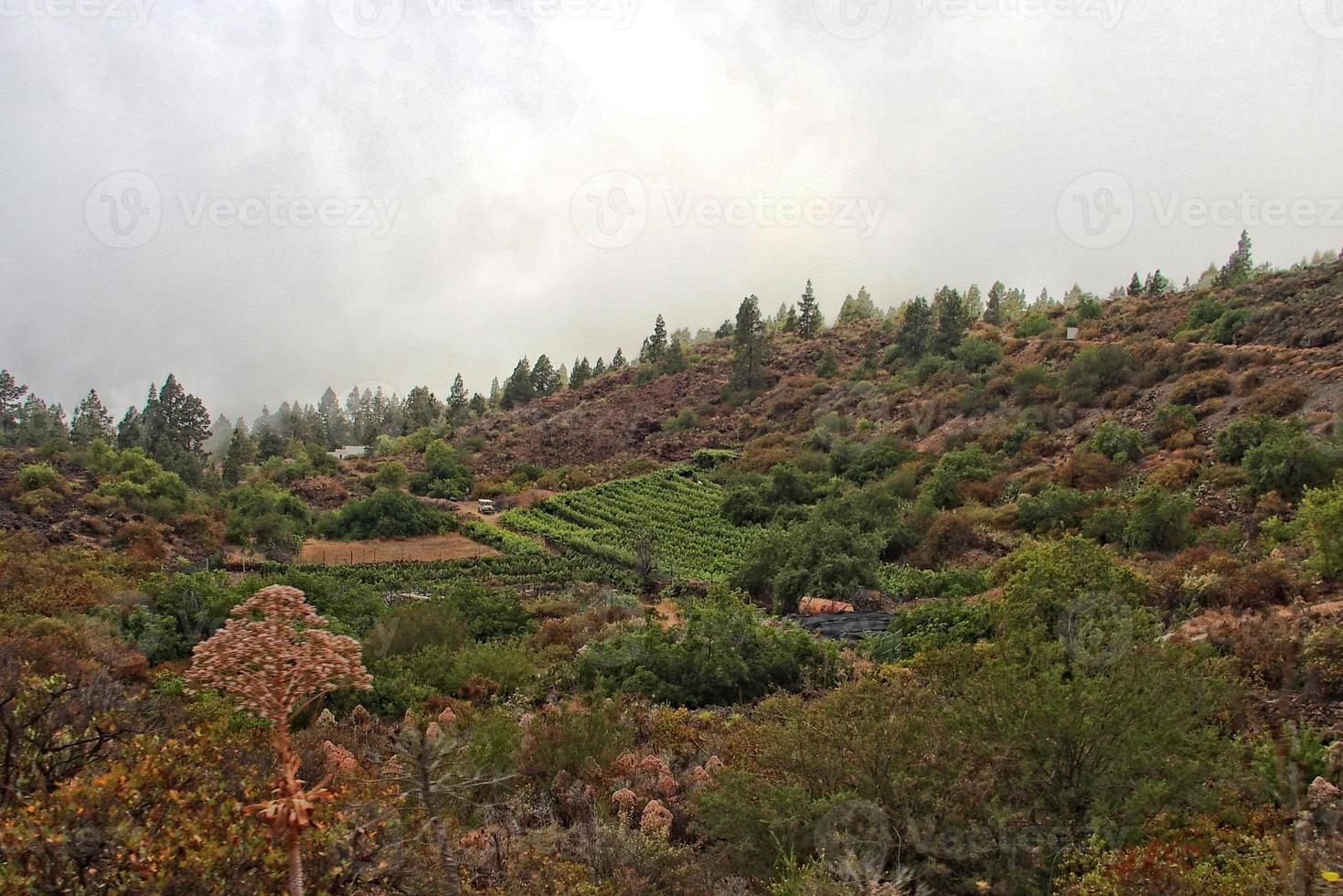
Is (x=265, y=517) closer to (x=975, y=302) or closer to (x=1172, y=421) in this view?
(x=1172, y=421)

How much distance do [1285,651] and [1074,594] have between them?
2.57 meters

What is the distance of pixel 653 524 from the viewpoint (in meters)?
33.7

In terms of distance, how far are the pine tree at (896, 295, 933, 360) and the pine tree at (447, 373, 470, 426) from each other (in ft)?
115

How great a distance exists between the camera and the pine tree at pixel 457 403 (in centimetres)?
6881

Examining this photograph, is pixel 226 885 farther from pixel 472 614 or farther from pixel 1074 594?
pixel 472 614

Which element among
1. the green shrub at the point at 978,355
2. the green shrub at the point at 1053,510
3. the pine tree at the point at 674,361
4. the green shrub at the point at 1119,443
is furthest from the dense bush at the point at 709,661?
the pine tree at the point at 674,361

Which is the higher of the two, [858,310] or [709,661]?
[858,310]

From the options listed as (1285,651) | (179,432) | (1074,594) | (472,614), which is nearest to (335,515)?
(472,614)

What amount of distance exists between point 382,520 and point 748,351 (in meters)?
33.4

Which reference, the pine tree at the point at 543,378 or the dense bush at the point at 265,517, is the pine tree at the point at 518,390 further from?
the dense bush at the point at 265,517

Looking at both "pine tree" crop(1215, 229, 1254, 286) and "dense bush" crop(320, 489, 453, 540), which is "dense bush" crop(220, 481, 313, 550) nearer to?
"dense bush" crop(320, 489, 453, 540)

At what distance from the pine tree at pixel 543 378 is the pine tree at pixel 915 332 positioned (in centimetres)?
3047

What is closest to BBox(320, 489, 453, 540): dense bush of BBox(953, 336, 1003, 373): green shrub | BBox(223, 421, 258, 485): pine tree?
BBox(223, 421, 258, 485): pine tree

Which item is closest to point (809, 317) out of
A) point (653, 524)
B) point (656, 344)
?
point (656, 344)
